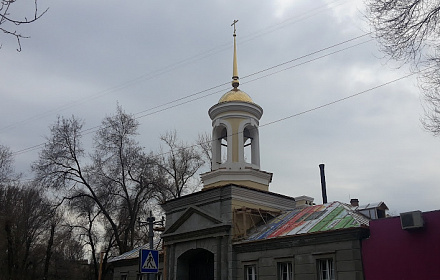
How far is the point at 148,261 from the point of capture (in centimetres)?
1223

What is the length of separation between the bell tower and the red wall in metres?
7.88

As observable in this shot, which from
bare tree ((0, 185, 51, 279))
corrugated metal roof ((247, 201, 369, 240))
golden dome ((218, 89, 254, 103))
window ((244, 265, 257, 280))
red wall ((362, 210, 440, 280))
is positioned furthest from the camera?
bare tree ((0, 185, 51, 279))

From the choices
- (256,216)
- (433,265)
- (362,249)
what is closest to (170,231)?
(256,216)

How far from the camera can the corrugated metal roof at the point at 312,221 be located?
15.1m

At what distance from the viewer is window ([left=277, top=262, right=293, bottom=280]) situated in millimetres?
15820

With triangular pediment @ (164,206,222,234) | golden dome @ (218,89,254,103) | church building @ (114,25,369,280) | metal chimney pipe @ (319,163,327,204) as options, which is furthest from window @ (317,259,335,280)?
metal chimney pipe @ (319,163,327,204)

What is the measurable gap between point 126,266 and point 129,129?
1127 centimetres

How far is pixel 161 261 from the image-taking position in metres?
22.0

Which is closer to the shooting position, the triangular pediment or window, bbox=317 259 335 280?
window, bbox=317 259 335 280

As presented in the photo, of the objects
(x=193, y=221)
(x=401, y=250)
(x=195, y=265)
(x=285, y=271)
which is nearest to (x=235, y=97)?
(x=193, y=221)

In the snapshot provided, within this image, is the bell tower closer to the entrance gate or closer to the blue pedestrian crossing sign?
the entrance gate

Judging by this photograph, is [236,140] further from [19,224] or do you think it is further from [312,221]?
[19,224]

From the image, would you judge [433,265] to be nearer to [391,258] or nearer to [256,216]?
[391,258]

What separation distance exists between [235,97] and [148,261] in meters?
12.4
